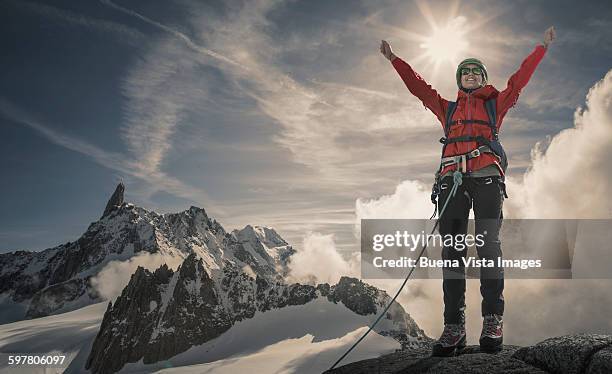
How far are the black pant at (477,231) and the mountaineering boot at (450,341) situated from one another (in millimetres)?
117

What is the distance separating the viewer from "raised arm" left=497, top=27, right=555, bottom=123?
8.05 m

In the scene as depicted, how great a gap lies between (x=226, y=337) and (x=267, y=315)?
2185 cm

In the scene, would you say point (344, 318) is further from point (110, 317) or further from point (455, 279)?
point (455, 279)

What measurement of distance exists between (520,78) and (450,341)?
5.26 m

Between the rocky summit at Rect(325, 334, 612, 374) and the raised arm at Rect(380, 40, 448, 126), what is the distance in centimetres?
458

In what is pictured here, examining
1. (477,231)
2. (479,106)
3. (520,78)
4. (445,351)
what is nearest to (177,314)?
(445,351)

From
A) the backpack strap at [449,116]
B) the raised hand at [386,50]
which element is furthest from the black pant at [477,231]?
the raised hand at [386,50]

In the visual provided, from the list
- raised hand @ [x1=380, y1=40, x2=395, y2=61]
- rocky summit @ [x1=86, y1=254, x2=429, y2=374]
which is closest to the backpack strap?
raised hand @ [x1=380, y1=40, x2=395, y2=61]

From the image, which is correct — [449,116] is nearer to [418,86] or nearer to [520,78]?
[418,86]

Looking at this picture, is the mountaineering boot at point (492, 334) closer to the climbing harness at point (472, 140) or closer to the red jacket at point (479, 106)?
the climbing harness at point (472, 140)

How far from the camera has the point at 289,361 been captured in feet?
464

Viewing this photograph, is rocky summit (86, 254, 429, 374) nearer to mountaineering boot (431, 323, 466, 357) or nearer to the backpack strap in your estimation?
mountaineering boot (431, 323, 466, 357)

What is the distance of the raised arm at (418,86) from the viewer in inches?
337

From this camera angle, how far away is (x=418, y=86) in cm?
867
